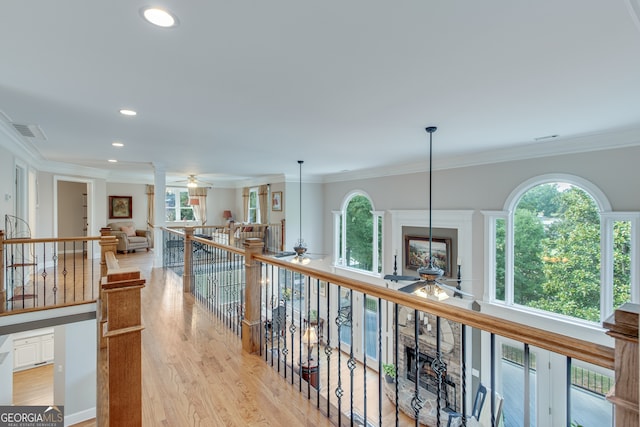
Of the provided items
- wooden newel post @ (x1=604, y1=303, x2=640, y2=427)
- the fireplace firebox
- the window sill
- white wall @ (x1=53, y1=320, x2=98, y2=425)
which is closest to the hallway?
wooden newel post @ (x1=604, y1=303, x2=640, y2=427)

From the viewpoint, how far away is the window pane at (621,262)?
381 centimetres

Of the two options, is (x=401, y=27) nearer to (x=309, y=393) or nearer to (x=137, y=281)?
(x=137, y=281)

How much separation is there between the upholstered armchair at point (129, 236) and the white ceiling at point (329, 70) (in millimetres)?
4993

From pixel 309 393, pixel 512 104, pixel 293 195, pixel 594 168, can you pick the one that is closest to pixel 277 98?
pixel 512 104

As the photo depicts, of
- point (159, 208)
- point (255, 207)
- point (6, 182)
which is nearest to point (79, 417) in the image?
point (6, 182)

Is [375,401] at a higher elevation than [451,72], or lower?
lower

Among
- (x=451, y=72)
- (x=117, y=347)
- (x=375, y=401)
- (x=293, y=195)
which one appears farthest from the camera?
(x=293, y=195)

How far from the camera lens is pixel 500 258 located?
5074 millimetres

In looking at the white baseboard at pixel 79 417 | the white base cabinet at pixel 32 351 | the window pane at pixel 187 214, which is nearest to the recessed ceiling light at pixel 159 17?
the white baseboard at pixel 79 417

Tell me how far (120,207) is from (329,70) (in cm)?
963

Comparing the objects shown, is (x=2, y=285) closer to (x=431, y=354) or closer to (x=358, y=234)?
(x=358, y=234)

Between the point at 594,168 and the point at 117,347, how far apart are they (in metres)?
5.50

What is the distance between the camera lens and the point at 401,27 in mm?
1680

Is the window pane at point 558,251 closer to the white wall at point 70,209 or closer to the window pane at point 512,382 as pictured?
the window pane at point 512,382
